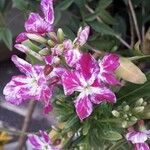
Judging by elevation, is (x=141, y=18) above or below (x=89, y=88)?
below

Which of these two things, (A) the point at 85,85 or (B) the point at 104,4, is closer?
(A) the point at 85,85

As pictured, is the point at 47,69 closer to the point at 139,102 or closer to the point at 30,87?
the point at 30,87

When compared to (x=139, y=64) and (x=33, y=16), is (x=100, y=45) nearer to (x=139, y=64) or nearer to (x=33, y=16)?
(x=139, y=64)

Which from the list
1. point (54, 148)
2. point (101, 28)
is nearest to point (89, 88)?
point (54, 148)

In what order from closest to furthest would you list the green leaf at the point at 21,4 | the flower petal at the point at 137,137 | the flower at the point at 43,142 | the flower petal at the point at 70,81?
the flower petal at the point at 70,81
the flower petal at the point at 137,137
the flower at the point at 43,142
the green leaf at the point at 21,4

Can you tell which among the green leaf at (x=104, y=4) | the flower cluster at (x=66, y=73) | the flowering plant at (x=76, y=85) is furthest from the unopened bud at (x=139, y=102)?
the green leaf at (x=104, y=4)

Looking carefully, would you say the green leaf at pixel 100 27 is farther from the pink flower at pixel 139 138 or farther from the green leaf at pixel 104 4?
the pink flower at pixel 139 138

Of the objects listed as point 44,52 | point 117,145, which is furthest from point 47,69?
point 117,145
